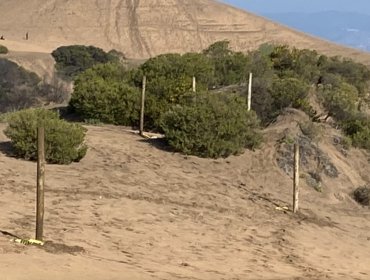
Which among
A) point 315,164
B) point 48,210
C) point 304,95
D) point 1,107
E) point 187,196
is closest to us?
point 48,210

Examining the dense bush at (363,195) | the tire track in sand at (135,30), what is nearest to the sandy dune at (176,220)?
the dense bush at (363,195)

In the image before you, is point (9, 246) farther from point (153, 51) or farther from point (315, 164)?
point (153, 51)

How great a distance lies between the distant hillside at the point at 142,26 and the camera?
80.8 meters

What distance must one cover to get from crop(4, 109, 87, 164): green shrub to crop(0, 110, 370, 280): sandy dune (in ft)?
1.09

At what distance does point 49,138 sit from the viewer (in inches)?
703

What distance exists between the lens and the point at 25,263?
369 inches

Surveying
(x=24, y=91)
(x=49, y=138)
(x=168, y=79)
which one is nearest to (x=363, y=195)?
(x=49, y=138)

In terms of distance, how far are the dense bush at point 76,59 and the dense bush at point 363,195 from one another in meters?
35.3

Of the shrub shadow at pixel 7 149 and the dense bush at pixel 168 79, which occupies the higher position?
the dense bush at pixel 168 79

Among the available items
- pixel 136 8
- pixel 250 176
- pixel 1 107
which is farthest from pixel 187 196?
pixel 136 8

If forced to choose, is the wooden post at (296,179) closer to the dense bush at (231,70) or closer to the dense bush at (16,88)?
the dense bush at (231,70)

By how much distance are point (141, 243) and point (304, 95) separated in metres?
15.0

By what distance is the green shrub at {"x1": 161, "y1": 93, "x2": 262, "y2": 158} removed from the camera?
67.7ft

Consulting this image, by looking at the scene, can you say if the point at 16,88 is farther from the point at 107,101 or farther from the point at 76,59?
the point at 76,59
